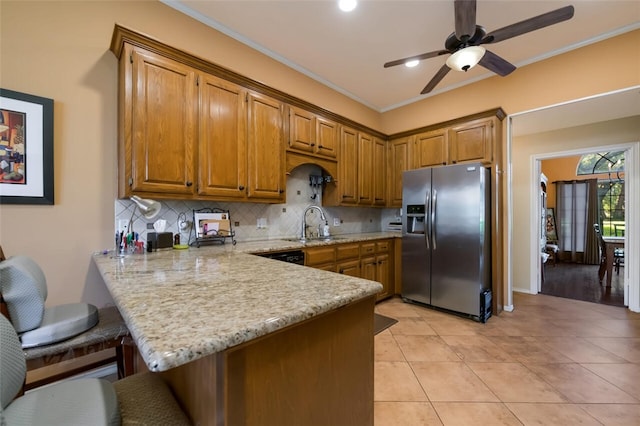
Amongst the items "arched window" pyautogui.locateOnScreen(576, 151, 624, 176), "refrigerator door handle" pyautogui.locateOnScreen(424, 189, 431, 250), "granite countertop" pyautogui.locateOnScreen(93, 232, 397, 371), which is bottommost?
"granite countertop" pyautogui.locateOnScreen(93, 232, 397, 371)

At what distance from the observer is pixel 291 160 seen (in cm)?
289

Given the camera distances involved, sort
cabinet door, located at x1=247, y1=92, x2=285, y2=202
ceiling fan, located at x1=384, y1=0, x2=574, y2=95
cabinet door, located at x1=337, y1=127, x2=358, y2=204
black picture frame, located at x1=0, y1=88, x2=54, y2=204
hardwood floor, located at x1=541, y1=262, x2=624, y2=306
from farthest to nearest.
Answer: hardwood floor, located at x1=541, y1=262, x2=624, y2=306 → cabinet door, located at x1=337, y1=127, x2=358, y2=204 → cabinet door, located at x1=247, y1=92, x2=285, y2=202 → ceiling fan, located at x1=384, y1=0, x2=574, y2=95 → black picture frame, located at x1=0, y1=88, x2=54, y2=204

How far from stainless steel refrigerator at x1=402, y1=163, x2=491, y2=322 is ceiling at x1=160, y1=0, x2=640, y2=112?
4.48ft

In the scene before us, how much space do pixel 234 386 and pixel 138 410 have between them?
14.1 inches

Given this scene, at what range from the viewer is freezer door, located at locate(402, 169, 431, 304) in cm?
324

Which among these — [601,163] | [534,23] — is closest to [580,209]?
[601,163]

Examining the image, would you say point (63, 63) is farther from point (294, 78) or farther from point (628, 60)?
point (628, 60)

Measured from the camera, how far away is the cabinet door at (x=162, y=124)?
1.84 meters

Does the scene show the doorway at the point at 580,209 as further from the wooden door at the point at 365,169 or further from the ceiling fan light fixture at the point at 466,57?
the ceiling fan light fixture at the point at 466,57

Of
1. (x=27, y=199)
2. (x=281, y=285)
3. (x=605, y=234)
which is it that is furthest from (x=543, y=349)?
(x=605, y=234)

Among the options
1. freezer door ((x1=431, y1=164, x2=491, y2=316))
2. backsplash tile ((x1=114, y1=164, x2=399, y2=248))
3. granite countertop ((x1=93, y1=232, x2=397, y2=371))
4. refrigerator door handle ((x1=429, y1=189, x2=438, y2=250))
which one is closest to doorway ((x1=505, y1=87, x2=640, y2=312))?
freezer door ((x1=431, y1=164, x2=491, y2=316))

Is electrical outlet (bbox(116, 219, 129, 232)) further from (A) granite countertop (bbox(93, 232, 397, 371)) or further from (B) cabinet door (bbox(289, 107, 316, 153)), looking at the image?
(B) cabinet door (bbox(289, 107, 316, 153))

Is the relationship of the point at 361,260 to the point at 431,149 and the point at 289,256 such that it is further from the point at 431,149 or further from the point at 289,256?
the point at 431,149

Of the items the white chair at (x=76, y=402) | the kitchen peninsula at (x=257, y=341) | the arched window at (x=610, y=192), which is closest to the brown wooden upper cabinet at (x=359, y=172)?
the kitchen peninsula at (x=257, y=341)
